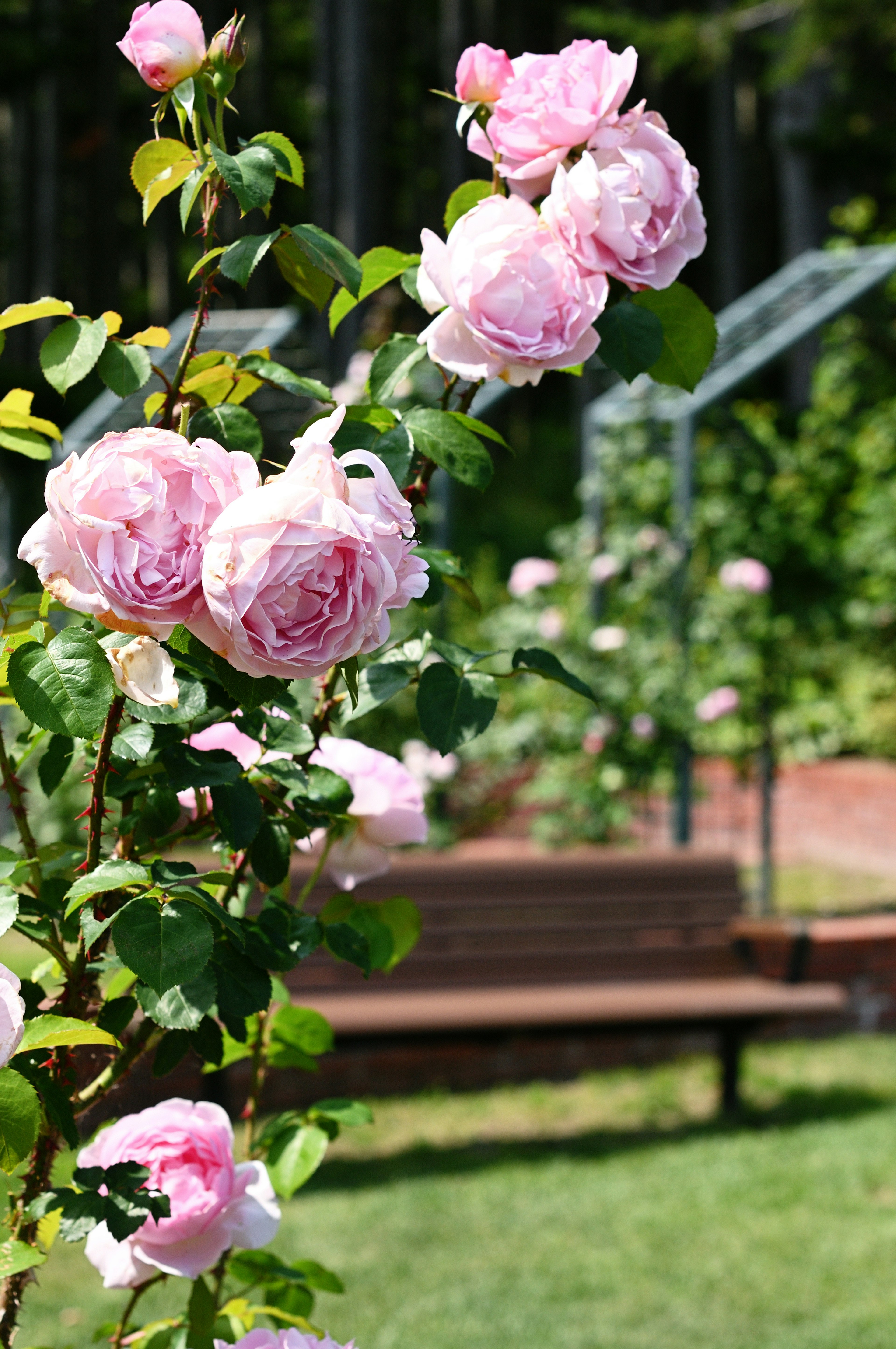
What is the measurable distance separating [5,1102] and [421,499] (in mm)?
511

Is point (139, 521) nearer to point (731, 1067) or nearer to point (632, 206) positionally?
point (632, 206)

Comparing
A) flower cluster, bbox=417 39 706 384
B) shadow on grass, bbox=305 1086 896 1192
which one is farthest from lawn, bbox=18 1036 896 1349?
flower cluster, bbox=417 39 706 384

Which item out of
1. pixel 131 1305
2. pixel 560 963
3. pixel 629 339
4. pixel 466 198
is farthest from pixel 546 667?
pixel 560 963

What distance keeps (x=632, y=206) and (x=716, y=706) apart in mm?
4672

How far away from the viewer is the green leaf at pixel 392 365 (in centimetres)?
99

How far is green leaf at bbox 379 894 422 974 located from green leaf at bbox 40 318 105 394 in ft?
1.80

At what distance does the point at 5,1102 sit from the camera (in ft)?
2.34

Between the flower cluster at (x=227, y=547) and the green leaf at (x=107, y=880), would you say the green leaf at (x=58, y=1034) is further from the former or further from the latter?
the flower cluster at (x=227, y=547)

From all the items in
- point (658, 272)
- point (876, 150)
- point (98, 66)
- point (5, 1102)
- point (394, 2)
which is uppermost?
point (394, 2)

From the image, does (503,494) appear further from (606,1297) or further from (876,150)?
(606,1297)

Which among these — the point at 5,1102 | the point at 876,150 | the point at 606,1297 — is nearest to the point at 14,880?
the point at 5,1102

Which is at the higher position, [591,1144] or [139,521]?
[139,521]

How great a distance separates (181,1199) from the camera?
93cm

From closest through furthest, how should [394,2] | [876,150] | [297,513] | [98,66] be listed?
[297,513] → [876,150] → [98,66] → [394,2]
